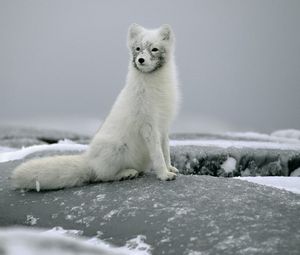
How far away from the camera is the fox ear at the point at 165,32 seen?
5.14 meters

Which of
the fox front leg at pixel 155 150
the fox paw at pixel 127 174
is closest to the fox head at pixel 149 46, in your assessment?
the fox front leg at pixel 155 150

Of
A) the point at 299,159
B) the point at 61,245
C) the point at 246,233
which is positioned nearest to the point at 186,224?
the point at 246,233

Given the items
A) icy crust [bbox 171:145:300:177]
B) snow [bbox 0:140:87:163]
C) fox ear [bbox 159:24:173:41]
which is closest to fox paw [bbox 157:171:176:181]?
fox ear [bbox 159:24:173:41]

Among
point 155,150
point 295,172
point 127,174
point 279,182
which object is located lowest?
point 295,172

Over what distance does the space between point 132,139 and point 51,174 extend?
0.86m

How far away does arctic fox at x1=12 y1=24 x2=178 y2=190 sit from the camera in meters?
4.75

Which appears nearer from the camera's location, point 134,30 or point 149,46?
point 149,46

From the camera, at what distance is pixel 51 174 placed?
15.6 ft

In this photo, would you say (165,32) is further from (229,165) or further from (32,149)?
(32,149)

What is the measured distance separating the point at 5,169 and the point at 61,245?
→ 5172 millimetres

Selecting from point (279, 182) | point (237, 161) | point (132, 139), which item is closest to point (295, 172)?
point (237, 161)

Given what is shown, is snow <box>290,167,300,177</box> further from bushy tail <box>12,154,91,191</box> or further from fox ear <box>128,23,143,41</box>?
bushy tail <box>12,154,91,191</box>

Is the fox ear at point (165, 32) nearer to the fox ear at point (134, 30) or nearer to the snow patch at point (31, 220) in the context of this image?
the fox ear at point (134, 30)

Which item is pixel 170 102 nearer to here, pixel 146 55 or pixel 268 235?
pixel 146 55
